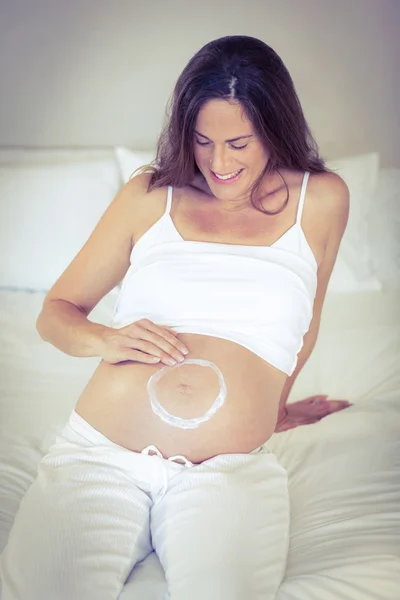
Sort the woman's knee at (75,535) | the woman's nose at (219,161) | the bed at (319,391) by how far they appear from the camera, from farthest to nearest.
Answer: the woman's nose at (219,161), the bed at (319,391), the woman's knee at (75,535)

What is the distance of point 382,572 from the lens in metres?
0.95

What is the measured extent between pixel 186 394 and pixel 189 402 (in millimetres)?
13

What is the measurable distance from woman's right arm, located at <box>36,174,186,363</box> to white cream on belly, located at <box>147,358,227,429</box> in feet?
0.14

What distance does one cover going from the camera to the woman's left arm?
1.20 meters

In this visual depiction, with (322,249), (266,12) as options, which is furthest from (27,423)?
(266,12)

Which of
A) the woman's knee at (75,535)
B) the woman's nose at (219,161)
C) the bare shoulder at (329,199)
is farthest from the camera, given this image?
the bare shoulder at (329,199)

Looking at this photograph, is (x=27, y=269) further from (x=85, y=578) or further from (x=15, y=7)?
(x=85, y=578)

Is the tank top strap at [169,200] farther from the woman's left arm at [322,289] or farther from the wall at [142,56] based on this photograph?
the woman's left arm at [322,289]

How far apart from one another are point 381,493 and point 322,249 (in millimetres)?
414

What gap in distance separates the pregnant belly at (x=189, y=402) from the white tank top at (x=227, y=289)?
0.03m

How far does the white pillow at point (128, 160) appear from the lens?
4.13 ft

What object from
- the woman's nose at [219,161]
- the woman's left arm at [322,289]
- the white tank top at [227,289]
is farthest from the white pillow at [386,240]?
the woman's nose at [219,161]

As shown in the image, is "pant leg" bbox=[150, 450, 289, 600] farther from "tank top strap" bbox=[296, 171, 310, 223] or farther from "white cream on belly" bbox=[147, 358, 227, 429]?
"tank top strap" bbox=[296, 171, 310, 223]

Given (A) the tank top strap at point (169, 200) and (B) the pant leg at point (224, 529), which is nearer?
(B) the pant leg at point (224, 529)
